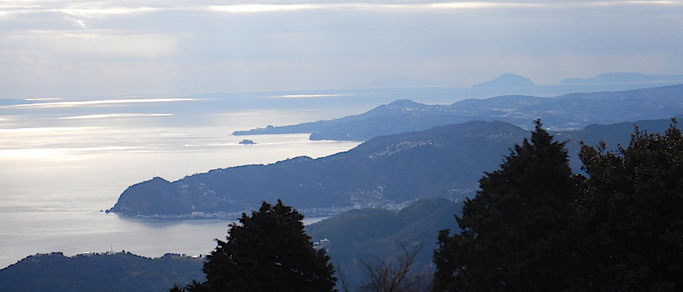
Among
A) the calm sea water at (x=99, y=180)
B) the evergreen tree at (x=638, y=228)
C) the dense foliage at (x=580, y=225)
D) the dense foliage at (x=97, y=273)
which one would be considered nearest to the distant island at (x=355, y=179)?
the calm sea water at (x=99, y=180)

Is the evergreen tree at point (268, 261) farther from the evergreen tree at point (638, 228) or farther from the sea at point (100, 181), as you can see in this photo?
the sea at point (100, 181)

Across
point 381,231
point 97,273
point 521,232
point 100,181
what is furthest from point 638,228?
point 100,181

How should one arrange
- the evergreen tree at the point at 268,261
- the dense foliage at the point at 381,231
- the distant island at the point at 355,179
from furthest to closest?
the distant island at the point at 355,179
the dense foliage at the point at 381,231
the evergreen tree at the point at 268,261

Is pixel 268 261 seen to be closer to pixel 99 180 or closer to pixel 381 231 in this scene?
pixel 381 231

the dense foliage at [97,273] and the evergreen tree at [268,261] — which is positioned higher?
the evergreen tree at [268,261]

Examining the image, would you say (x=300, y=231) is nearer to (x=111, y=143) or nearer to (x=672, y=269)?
(x=672, y=269)

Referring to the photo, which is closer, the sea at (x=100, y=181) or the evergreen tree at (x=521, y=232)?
the evergreen tree at (x=521, y=232)

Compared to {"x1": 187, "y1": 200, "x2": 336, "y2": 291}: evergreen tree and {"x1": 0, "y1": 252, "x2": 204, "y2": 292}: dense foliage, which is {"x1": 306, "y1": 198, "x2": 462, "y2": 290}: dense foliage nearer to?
{"x1": 0, "y1": 252, "x2": 204, "y2": 292}: dense foliage
